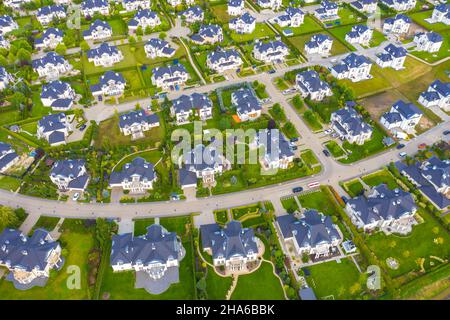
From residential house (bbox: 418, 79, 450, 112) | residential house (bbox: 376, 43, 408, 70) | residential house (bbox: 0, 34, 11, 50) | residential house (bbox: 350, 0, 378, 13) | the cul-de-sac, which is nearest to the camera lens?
the cul-de-sac

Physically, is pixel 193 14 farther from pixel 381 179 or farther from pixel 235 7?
pixel 381 179

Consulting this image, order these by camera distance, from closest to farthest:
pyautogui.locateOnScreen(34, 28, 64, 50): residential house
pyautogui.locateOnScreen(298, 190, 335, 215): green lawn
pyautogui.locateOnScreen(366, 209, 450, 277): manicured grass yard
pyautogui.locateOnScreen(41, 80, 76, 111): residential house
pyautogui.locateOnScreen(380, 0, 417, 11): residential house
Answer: pyautogui.locateOnScreen(366, 209, 450, 277): manicured grass yard → pyautogui.locateOnScreen(298, 190, 335, 215): green lawn → pyautogui.locateOnScreen(41, 80, 76, 111): residential house → pyautogui.locateOnScreen(34, 28, 64, 50): residential house → pyautogui.locateOnScreen(380, 0, 417, 11): residential house

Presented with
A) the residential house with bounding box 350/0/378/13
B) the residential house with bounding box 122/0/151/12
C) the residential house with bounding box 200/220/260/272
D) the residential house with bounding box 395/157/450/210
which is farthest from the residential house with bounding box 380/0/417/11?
the residential house with bounding box 200/220/260/272

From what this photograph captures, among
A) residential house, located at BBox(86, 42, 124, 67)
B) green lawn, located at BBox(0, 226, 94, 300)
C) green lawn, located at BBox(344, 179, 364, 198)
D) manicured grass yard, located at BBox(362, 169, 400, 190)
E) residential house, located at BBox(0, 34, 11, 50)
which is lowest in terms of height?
manicured grass yard, located at BBox(362, 169, 400, 190)

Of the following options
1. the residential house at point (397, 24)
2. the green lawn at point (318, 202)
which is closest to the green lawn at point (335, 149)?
the green lawn at point (318, 202)

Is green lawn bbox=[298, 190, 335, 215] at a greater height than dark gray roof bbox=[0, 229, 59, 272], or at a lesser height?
lesser

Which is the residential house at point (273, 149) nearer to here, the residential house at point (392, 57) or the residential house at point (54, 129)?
the residential house at point (54, 129)

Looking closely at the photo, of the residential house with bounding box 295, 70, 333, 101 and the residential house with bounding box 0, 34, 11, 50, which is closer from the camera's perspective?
the residential house with bounding box 295, 70, 333, 101

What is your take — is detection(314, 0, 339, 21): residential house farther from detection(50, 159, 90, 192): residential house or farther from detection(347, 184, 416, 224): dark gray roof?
detection(50, 159, 90, 192): residential house
